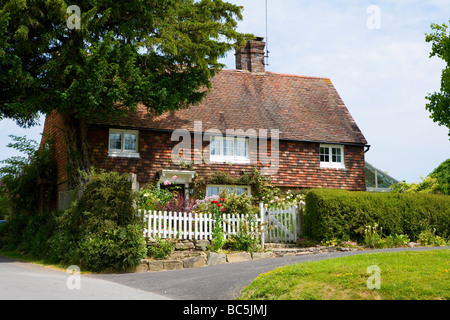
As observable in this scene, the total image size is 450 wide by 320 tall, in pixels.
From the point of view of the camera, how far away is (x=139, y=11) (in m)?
18.4

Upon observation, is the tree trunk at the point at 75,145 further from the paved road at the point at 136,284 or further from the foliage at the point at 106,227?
the paved road at the point at 136,284

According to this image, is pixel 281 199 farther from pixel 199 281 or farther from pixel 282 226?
pixel 199 281

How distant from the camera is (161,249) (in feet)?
48.5

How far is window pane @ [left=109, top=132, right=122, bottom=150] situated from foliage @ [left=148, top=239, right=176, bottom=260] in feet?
26.1

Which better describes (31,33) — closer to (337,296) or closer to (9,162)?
(9,162)

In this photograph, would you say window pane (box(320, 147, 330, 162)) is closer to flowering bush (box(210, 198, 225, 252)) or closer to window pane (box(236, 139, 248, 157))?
window pane (box(236, 139, 248, 157))

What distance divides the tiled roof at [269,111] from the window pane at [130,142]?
0.63m

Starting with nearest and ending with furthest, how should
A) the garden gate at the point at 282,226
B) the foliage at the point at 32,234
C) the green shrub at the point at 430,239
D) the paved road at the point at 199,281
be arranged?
the paved road at the point at 199,281 < the foliage at the point at 32,234 < the green shrub at the point at 430,239 < the garden gate at the point at 282,226

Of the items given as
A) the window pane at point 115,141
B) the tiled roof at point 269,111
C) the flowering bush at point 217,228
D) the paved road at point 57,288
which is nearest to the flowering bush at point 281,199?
the tiled roof at point 269,111

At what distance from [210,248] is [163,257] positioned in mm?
1816

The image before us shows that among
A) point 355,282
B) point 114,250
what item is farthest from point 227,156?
point 355,282

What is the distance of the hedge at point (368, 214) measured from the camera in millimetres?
17422

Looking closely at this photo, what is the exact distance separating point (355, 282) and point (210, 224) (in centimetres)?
821
